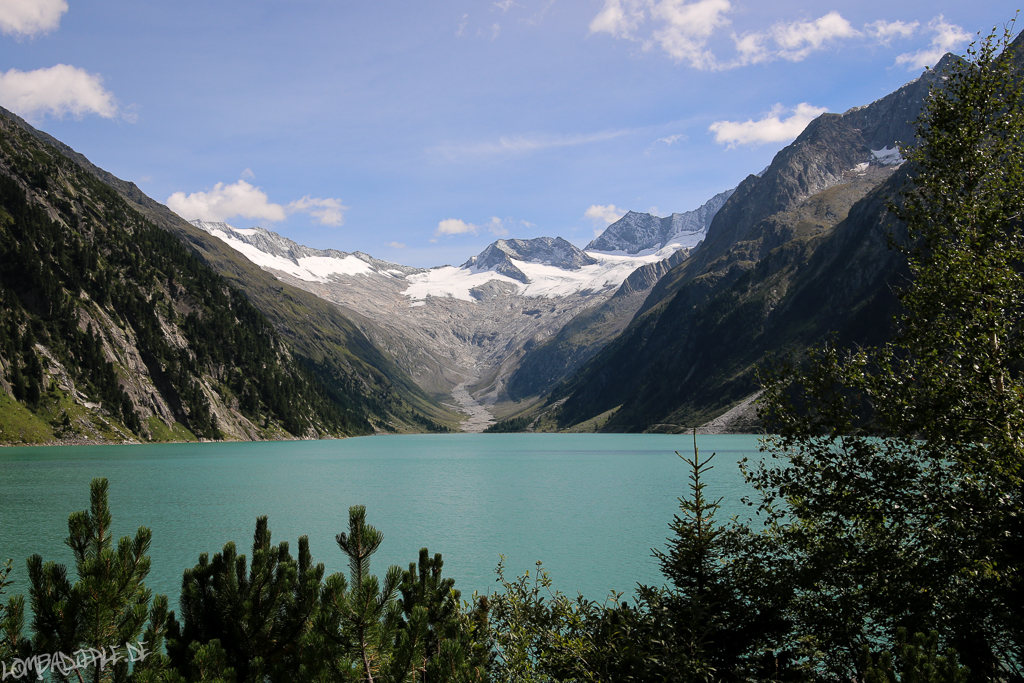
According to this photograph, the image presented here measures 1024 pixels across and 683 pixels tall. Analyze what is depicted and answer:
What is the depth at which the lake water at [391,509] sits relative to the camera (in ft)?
123

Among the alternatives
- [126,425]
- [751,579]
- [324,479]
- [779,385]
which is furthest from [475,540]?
[126,425]

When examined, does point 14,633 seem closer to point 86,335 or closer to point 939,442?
point 939,442

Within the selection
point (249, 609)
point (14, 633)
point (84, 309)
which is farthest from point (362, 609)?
point (84, 309)

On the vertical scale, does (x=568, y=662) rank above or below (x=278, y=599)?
below

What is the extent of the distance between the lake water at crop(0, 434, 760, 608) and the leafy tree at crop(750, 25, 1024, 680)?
13474 mm

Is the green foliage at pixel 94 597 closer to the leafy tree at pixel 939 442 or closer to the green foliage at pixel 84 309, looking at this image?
the leafy tree at pixel 939 442

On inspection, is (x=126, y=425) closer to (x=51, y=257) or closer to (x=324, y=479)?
(x=51, y=257)

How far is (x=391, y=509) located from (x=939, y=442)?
54.6m

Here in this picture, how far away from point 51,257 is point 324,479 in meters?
125

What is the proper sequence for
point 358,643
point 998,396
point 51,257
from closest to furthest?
point 358,643 → point 998,396 → point 51,257

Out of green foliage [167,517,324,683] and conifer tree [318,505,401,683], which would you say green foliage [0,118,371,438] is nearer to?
green foliage [167,517,324,683]

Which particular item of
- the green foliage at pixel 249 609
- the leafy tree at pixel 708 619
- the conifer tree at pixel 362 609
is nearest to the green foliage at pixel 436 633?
the conifer tree at pixel 362 609

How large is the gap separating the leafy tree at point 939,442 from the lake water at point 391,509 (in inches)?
530

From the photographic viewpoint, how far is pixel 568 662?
33.8 feet
